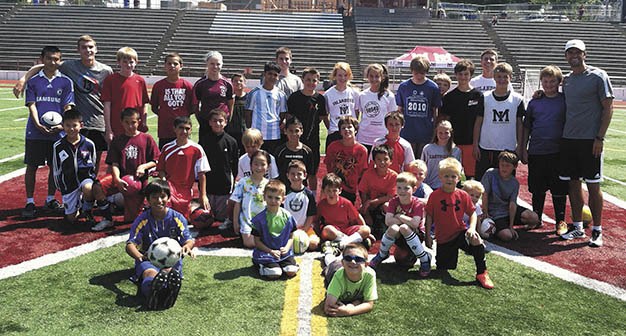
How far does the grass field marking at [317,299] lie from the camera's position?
396cm

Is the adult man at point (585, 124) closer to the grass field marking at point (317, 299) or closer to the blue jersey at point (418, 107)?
the blue jersey at point (418, 107)

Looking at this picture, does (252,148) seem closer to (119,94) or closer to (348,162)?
(348,162)

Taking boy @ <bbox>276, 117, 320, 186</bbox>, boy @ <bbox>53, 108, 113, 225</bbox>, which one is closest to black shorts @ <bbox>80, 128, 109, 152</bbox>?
boy @ <bbox>53, 108, 113, 225</bbox>

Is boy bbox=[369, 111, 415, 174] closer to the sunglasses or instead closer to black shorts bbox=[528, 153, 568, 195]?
black shorts bbox=[528, 153, 568, 195]

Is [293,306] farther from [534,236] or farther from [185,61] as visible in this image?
[185,61]

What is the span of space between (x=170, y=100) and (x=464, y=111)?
3801mm

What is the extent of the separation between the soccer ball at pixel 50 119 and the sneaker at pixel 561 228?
6.31m

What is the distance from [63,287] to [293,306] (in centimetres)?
202

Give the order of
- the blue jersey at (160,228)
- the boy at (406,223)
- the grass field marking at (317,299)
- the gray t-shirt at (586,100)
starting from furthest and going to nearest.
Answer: the gray t-shirt at (586,100) → the boy at (406,223) → the blue jersey at (160,228) → the grass field marking at (317,299)

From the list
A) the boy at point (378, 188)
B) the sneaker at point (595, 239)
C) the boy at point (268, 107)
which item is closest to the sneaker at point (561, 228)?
the sneaker at point (595, 239)

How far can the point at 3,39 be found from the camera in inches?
1483

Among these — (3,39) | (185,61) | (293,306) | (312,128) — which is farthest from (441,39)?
(293,306)

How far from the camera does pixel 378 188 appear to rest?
610 centimetres

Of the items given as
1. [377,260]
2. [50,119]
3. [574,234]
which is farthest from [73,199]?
[574,234]
